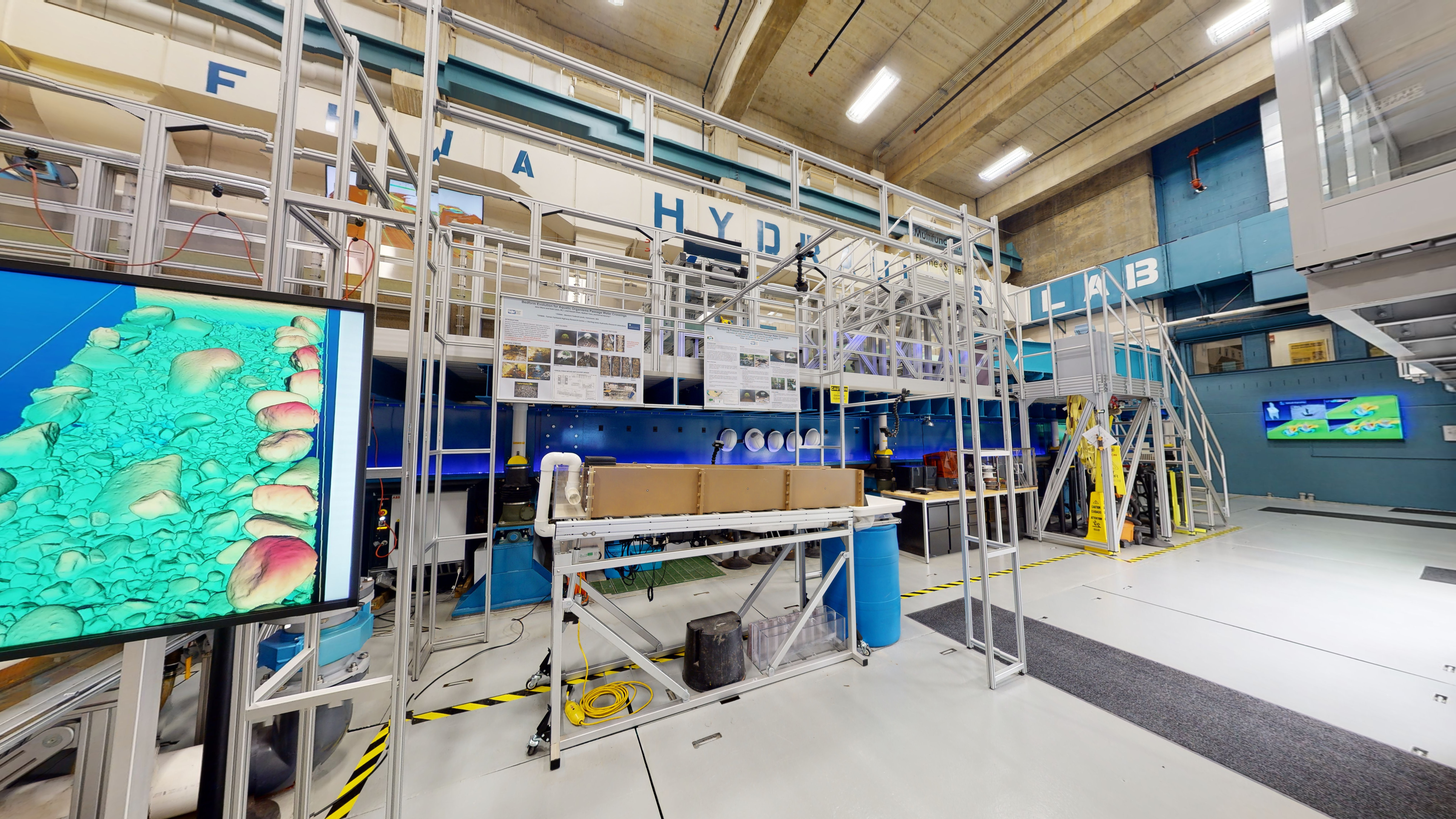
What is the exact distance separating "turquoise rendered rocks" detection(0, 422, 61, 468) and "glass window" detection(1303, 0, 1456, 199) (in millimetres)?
4985

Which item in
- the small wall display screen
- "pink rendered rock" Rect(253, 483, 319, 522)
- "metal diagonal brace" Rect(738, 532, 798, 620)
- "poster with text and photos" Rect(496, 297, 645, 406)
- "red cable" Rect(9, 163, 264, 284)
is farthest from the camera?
the small wall display screen

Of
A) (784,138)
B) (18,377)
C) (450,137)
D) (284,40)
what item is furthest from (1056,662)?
(784,138)

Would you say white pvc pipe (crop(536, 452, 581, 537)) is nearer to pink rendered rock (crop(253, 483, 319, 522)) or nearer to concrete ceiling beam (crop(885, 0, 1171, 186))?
pink rendered rock (crop(253, 483, 319, 522))

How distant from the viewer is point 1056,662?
3.17 m

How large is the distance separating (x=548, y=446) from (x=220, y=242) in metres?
4.01

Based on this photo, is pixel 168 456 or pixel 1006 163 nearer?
pixel 168 456

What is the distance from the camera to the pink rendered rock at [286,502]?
44.1 inches

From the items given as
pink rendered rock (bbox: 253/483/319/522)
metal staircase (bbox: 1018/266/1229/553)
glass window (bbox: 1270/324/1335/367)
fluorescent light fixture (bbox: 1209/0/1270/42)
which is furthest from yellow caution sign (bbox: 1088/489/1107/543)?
fluorescent light fixture (bbox: 1209/0/1270/42)

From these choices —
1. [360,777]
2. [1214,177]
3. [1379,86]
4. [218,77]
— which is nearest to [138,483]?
[360,777]

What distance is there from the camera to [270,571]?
1121 millimetres

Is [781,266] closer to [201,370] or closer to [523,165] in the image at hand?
[201,370]

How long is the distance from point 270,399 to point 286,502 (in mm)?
274

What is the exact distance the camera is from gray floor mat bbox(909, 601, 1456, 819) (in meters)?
1.99

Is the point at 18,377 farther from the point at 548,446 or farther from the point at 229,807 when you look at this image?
the point at 548,446
